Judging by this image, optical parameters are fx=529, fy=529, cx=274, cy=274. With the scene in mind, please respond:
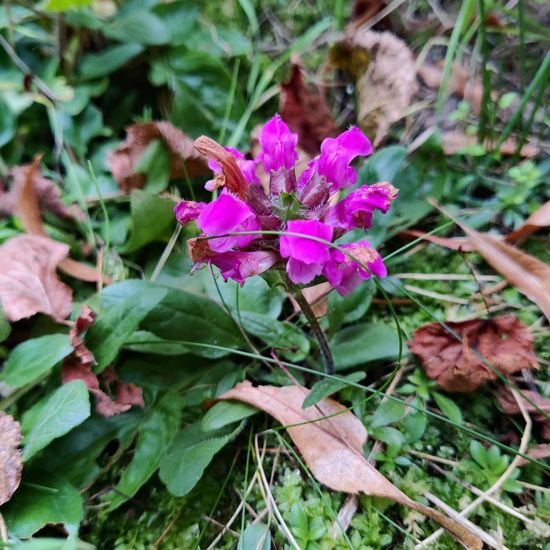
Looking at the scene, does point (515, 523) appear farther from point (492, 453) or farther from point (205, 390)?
point (205, 390)

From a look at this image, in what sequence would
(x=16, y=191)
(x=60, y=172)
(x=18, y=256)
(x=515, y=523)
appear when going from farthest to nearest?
(x=60, y=172) < (x=16, y=191) < (x=18, y=256) < (x=515, y=523)

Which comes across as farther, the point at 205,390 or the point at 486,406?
the point at 205,390

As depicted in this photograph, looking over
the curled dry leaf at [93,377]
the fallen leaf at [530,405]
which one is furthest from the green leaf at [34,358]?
the fallen leaf at [530,405]

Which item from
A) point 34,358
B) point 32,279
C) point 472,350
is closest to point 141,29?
point 32,279

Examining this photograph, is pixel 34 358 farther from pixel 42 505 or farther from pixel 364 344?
pixel 364 344

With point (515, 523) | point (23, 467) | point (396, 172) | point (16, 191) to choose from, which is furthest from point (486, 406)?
point (16, 191)

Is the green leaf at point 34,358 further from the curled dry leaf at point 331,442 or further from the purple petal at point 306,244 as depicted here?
the purple petal at point 306,244

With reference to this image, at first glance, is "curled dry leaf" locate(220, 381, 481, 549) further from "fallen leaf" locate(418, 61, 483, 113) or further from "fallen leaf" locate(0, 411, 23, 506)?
"fallen leaf" locate(418, 61, 483, 113)
